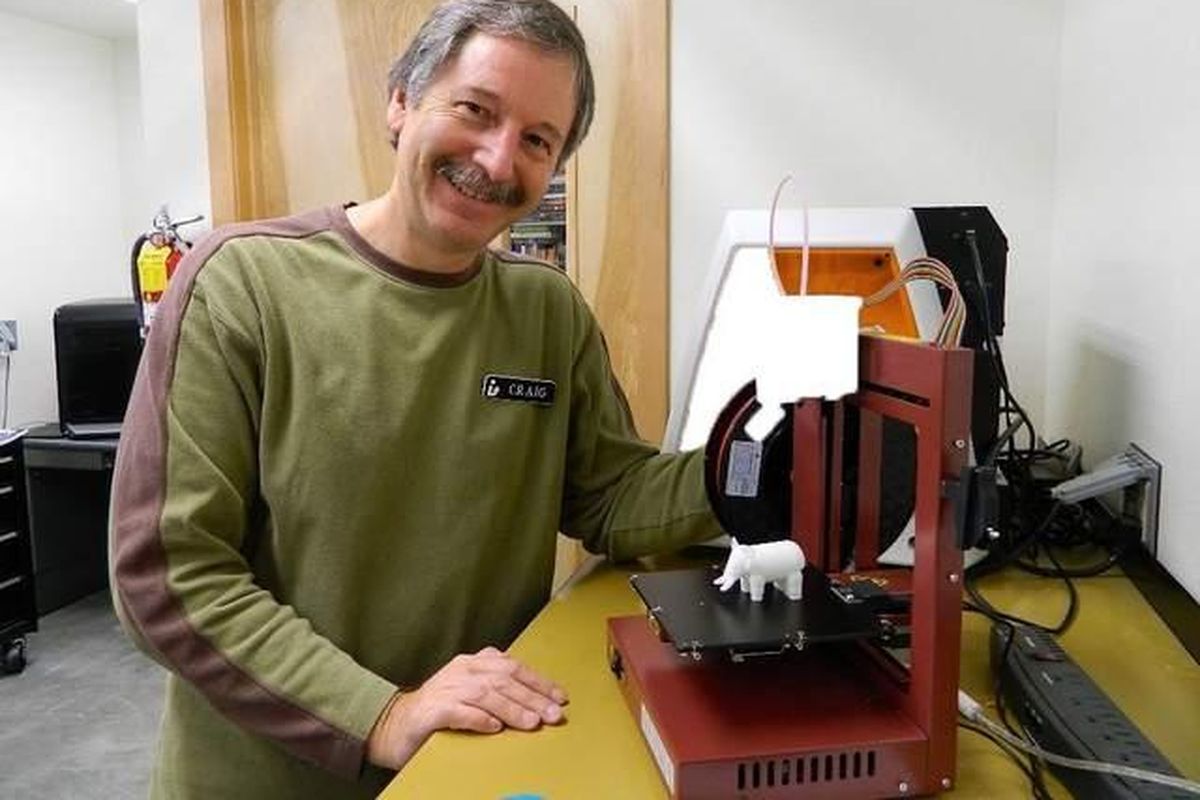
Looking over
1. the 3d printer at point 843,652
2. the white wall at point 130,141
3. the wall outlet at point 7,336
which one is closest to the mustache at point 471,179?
the 3d printer at point 843,652

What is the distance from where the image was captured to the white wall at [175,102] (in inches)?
86.1

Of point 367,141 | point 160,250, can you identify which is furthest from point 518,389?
point 160,250

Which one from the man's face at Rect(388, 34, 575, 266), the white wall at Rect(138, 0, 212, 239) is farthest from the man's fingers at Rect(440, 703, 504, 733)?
the white wall at Rect(138, 0, 212, 239)

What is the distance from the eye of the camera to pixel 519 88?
39.3 inches

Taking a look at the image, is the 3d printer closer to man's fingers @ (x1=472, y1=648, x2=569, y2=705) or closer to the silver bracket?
man's fingers @ (x1=472, y1=648, x2=569, y2=705)

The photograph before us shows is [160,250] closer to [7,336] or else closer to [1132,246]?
[7,336]

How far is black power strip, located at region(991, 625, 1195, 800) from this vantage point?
65 centimetres

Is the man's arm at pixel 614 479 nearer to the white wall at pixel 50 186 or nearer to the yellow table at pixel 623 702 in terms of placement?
the yellow table at pixel 623 702

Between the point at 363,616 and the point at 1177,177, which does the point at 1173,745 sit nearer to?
the point at 1177,177

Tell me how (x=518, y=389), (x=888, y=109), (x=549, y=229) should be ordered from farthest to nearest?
(x=549, y=229) → (x=888, y=109) → (x=518, y=389)

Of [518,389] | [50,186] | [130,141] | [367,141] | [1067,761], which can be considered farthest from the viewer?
[130,141]

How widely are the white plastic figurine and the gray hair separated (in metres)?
0.60

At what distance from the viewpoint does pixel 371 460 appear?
39.8 inches

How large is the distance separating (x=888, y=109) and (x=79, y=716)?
2.74 metres
